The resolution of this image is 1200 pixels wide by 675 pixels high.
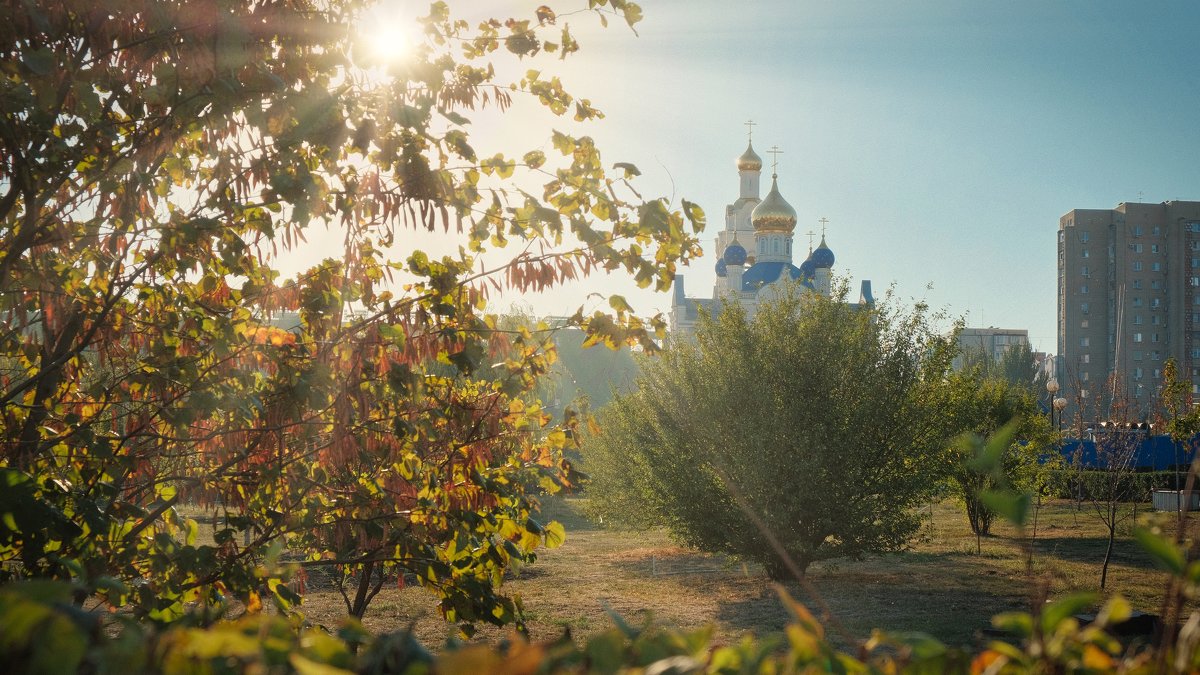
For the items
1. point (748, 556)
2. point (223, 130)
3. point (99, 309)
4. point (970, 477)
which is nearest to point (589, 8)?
point (223, 130)

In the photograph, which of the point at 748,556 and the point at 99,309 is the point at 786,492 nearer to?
the point at 748,556

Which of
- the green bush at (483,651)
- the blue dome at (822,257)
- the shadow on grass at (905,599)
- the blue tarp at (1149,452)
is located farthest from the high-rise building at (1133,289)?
the green bush at (483,651)

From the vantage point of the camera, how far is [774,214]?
220 ft

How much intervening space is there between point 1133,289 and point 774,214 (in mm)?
35094

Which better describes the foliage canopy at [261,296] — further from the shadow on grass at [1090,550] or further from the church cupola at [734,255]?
the church cupola at [734,255]

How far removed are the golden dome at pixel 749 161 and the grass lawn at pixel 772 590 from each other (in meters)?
57.1

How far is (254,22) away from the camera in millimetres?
3838

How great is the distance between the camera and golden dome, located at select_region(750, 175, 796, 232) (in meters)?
66.9

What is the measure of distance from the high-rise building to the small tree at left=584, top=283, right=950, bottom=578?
7136cm

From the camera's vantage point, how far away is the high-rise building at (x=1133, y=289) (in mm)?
79125

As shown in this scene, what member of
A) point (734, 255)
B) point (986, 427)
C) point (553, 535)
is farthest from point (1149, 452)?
point (734, 255)

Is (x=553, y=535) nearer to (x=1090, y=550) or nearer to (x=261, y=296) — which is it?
(x=261, y=296)

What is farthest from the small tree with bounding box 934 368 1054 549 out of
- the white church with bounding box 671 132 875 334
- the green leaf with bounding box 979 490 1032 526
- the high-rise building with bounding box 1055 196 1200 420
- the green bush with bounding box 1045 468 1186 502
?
the high-rise building with bounding box 1055 196 1200 420

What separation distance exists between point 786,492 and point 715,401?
66.8 inches
